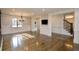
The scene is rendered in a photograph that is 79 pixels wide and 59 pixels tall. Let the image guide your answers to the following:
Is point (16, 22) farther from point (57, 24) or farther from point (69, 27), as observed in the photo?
point (57, 24)

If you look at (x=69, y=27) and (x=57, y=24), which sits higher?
(x=57, y=24)

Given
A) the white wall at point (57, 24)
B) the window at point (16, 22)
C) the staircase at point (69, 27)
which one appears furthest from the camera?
the white wall at point (57, 24)

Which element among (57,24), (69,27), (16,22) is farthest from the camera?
(57,24)

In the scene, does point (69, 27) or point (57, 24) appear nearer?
point (69, 27)

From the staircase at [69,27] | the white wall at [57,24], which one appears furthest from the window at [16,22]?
the white wall at [57,24]

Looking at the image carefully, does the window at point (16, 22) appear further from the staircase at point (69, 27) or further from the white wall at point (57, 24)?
the white wall at point (57, 24)

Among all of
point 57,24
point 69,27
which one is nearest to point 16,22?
point 69,27

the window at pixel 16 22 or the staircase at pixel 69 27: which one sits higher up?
the window at pixel 16 22

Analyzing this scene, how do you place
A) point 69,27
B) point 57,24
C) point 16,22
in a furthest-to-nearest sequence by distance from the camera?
1. point 57,24
2. point 69,27
3. point 16,22
